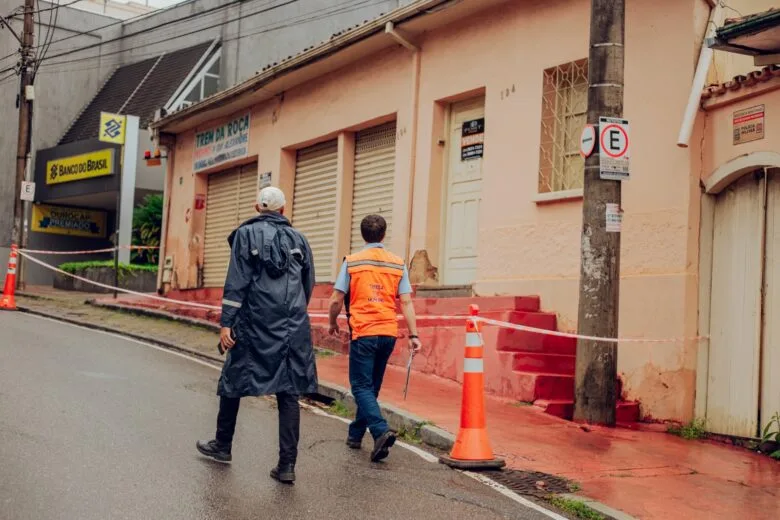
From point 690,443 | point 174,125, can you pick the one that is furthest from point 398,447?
point 174,125

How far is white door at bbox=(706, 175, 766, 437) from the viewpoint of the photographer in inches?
403

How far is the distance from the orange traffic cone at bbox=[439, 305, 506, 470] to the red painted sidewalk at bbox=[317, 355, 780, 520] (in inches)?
12.3

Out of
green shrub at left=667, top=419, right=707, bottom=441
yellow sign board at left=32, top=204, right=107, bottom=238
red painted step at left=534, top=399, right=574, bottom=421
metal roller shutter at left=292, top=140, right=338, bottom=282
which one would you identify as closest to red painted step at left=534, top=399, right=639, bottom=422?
red painted step at left=534, top=399, right=574, bottom=421

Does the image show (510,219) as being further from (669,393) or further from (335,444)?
(335,444)

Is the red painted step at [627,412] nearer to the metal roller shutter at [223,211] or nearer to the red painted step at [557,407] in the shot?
the red painted step at [557,407]

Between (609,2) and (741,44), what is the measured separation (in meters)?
1.23

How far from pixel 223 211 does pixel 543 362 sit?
11186mm

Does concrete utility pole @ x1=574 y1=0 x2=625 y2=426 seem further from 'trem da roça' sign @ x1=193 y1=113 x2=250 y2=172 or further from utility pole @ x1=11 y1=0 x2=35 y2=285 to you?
utility pole @ x1=11 y1=0 x2=35 y2=285

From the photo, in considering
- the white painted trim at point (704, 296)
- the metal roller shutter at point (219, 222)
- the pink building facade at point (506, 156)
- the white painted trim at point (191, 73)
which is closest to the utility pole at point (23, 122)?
the metal roller shutter at point (219, 222)

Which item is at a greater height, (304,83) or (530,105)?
(304,83)

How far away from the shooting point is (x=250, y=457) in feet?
24.8

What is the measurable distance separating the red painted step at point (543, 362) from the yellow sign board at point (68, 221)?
Answer: 80.7 feet

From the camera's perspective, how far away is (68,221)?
109 ft

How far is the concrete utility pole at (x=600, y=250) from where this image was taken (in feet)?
32.2
